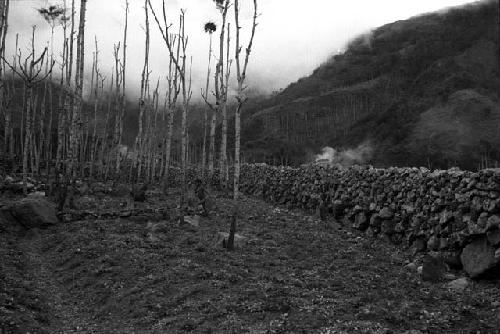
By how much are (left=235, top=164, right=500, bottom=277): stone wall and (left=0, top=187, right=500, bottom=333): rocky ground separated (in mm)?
662

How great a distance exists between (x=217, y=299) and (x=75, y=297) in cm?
337

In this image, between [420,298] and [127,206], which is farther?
[127,206]

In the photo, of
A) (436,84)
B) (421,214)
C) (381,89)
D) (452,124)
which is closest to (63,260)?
(421,214)

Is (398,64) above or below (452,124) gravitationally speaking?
above

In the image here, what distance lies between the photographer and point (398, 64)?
5551 inches

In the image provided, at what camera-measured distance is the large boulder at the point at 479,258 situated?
31.9ft

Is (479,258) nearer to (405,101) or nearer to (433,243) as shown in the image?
(433,243)

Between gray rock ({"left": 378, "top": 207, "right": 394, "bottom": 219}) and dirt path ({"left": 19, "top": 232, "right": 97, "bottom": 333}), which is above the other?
gray rock ({"left": 378, "top": 207, "right": 394, "bottom": 219})

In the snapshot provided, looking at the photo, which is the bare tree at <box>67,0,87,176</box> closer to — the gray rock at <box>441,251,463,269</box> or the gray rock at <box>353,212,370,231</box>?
the gray rock at <box>353,212,370,231</box>

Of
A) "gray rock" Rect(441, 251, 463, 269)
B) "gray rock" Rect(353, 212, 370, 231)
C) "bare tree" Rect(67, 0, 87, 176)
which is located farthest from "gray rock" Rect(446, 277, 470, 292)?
"bare tree" Rect(67, 0, 87, 176)

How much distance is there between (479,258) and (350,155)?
234ft

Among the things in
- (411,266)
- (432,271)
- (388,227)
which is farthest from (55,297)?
(388,227)

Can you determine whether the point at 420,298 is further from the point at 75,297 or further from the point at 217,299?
the point at 75,297

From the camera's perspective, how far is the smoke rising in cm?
7575
